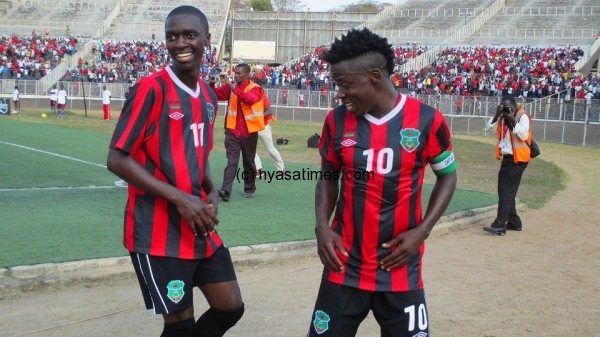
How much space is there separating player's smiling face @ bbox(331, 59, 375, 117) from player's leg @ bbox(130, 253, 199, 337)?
3.96 feet

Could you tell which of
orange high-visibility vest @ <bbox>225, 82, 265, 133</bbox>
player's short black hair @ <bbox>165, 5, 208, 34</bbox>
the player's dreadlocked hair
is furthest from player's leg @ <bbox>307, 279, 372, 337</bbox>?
orange high-visibility vest @ <bbox>225, 82, 265, 133</bbox>

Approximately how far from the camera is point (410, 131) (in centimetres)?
353

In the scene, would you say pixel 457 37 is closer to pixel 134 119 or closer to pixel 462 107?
pixel 462 107

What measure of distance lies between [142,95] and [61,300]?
295cm

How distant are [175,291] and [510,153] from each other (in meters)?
6.90

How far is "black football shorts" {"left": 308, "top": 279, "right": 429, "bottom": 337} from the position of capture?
11.4ft

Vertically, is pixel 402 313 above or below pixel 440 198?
below

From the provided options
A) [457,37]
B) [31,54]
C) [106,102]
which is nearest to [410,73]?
[457,37]

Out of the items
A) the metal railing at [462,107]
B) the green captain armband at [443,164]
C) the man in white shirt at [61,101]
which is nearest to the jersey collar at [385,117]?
the green captain armband at [443,164]

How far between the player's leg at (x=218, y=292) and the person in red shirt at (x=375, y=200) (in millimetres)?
587

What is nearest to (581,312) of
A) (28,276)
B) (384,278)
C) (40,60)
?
(384,278)

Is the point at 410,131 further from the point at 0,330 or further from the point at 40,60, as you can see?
the point at 40,60

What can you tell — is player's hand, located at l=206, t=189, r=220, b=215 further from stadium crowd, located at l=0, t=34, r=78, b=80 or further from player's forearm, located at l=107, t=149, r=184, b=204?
stadium crowd, located at l=0, t=34, r=78, b=80

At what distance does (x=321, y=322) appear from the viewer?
3.51 m
